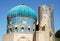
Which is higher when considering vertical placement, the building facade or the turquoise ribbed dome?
the turquoise ribbed dome

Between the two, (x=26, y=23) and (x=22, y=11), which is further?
(x=22, y=11)

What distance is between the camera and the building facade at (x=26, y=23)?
15.5 m

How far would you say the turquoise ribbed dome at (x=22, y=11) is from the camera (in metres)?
17.0

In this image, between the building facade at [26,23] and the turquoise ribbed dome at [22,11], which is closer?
the building facade at [26,23]

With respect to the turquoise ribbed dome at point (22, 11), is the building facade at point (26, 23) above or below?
below

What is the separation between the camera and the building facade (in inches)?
609

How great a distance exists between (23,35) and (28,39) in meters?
0.58

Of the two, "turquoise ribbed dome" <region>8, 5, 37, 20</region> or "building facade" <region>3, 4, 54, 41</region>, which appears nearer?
"building facade" <region>3, 4, 54, 41</region>

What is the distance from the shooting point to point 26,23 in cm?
1684

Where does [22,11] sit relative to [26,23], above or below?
above

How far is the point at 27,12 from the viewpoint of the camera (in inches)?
675

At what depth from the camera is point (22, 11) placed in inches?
671

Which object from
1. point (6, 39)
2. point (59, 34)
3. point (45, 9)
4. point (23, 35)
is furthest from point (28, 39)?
point (59, 34)

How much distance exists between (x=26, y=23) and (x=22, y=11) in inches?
48.2
